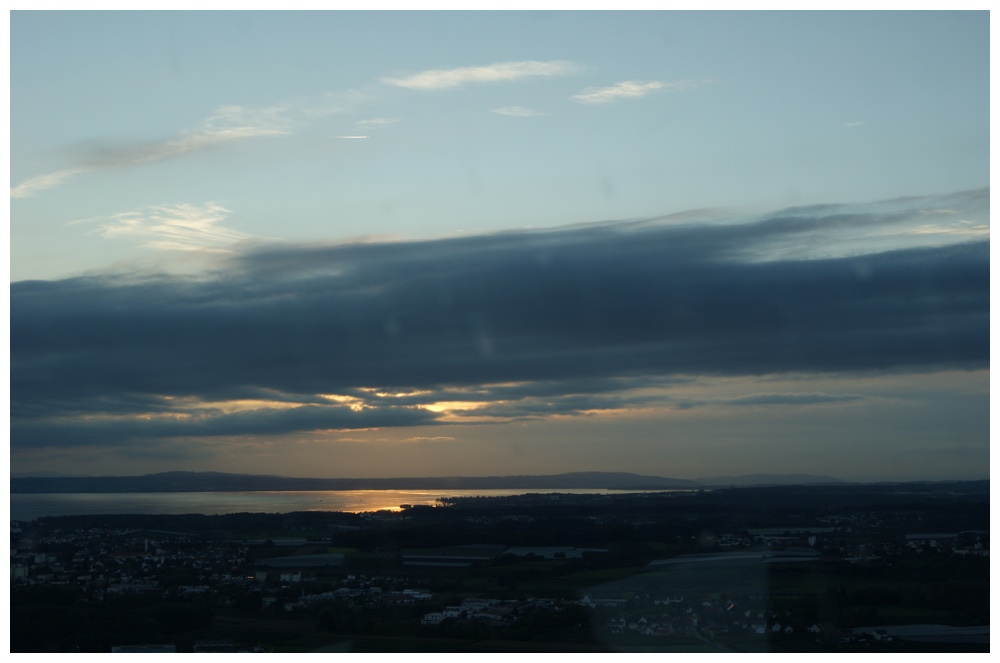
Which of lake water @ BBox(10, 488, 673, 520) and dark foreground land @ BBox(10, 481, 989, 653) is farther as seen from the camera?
lake water @ BBox(10, 488, 673, 520)

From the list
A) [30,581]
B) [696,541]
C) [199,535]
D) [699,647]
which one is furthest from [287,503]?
[699,647]

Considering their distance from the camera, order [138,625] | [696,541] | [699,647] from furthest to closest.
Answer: [696,541] < [138,625] < [699,647]

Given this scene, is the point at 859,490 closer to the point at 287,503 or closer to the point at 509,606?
the point at 509,606

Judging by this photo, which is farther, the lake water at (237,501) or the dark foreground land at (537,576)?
the lake water at (237,501)

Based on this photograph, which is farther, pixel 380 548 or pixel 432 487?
pixel 432 487

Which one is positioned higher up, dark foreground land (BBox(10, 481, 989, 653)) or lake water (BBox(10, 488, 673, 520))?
lake water (BBox(10, 488, 673, 520))
